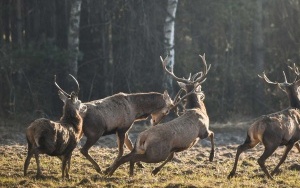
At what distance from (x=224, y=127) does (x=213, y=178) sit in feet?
32.3

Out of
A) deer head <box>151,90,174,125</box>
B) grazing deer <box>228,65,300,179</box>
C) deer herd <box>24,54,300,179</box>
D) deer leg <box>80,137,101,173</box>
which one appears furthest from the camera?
deer head <box>151,90,174,125</box>

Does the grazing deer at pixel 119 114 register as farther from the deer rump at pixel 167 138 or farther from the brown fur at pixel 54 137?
the deer rump at pixel 167 138

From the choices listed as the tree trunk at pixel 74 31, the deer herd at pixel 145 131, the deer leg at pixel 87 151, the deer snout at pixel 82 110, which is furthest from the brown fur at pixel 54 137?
the tree trunk at pixel 74 31

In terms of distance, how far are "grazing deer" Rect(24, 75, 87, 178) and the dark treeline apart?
9086mm

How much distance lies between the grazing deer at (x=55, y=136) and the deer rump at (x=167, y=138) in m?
1.07

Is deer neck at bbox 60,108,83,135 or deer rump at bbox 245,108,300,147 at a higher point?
deer neck at bbox 60,108,83,135

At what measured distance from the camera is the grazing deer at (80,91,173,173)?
1277 centimetres

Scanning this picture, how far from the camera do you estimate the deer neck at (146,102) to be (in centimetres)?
1405

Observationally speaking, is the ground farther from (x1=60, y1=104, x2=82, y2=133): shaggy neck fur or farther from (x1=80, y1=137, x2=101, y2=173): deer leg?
(x1=60, y1=104, x2=82, y2=133): shaggy neck fur

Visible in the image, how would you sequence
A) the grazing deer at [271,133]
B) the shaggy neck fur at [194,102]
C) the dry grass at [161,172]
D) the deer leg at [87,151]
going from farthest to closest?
the shaggy neck fur at [194,102]
the deer leg at [87,151]
the grazing deer at [271,133]
the dry grass at [161,172]

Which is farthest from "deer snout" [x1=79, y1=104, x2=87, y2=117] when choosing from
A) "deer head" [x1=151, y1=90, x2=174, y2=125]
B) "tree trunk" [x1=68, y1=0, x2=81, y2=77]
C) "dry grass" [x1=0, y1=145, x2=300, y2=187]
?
"tree trunk" [x1=68, y1=0, x2=81, y2=77]

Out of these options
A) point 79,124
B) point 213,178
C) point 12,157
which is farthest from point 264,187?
point 12,157

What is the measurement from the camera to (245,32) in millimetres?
28016

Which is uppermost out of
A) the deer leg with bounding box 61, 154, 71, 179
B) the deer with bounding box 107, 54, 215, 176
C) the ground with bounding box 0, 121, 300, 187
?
the deer with bounding box 107, 54, 215, 176
